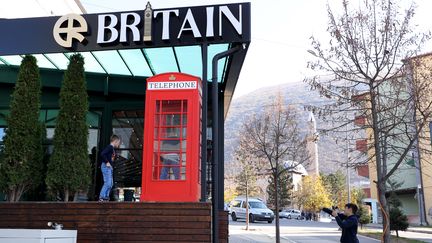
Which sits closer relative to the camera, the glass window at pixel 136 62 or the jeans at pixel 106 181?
the jeans at pixel 106 181

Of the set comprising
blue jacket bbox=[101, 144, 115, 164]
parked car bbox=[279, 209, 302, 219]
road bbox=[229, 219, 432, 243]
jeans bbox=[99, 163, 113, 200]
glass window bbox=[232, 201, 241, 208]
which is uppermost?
blue jacket bbox=[101, 144, 115, 164]

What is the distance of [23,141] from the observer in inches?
330

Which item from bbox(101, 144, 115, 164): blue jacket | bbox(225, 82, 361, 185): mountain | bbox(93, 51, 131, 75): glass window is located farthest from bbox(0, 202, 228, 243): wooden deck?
bbox(225, 82, 361, 185): mountain

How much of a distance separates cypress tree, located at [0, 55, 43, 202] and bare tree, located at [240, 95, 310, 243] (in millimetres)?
11001

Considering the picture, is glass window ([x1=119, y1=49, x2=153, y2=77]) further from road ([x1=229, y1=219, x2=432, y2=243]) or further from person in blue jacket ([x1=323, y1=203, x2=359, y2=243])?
road ([x1=229, y1=219, x2=432, y2=243])

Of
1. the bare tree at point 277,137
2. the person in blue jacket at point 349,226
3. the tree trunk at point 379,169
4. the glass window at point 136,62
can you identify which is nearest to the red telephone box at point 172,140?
the glass window at point 136,62

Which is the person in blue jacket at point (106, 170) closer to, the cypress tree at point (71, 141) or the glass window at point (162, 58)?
the cypress tree at point (71, 141)

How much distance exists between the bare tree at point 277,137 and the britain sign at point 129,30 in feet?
35.0

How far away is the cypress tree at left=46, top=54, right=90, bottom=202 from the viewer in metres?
8.23

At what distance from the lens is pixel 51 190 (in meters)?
8.30

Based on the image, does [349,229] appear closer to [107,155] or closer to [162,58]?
[107,155]

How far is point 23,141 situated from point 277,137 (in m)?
11.6

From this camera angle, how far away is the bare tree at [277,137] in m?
18.6

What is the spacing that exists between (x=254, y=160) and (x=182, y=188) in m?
19.4
